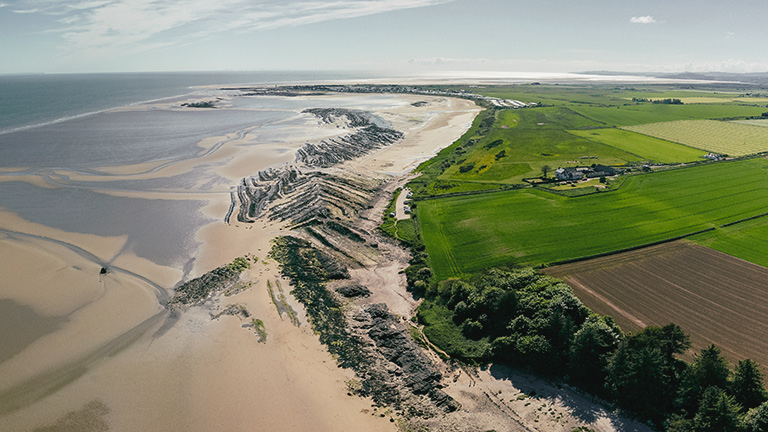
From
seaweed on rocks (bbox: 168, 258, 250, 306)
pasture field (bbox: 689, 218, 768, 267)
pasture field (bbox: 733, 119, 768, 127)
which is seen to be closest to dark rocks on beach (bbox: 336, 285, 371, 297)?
seaweed on rocks (bbox: 168, 258, 250, 306)

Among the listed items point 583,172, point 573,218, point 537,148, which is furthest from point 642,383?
point 537,148

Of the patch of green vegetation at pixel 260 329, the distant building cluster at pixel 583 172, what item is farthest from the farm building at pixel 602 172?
the patch of green vegetation at pixel 260 329

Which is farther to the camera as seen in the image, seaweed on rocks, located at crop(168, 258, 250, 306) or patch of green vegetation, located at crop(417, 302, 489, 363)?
seaweed on rocks, located at crop(168, 258, 250, 306)

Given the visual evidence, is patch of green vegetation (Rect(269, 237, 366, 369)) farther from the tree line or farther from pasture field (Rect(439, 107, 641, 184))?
pasture field (Rect(439, 107, 641, 184))

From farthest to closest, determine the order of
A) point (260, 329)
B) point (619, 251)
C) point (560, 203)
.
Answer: point (560, 203) < point (619, 251) < point (260, 329)

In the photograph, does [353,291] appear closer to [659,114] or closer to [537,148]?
[537,148]
